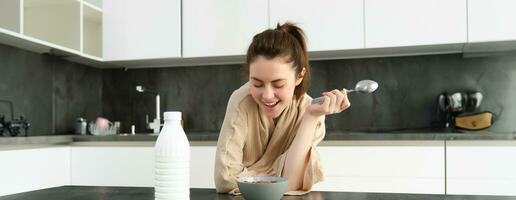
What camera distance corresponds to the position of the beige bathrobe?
117 centimetres

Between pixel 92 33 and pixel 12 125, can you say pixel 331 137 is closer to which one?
pixel 12 125

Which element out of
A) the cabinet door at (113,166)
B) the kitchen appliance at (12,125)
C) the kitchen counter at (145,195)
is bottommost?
the cabinet door at (113,166)

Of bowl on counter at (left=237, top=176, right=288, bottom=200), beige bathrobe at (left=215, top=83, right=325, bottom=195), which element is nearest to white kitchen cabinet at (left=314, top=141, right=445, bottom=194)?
beige bathrobe at (left=215, top=83, right=325, bottom=195)

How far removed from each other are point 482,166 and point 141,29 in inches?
80.7

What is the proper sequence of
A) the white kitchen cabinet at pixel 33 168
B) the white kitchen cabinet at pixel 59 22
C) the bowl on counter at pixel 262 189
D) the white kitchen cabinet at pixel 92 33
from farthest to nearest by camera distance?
the white kitchen cabinet at pixel 92 33
the white kitchen cabinet at pixel 59 22
the white kitchen cabinet at pixel 33 168
the bowl on counter at pixel 262 189

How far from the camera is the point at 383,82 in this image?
2693 mm

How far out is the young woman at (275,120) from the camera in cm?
116

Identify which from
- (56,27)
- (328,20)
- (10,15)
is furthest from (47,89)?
(328,20)

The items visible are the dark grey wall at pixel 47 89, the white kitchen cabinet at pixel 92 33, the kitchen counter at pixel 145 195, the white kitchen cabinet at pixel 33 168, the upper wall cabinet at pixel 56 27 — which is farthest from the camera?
the white kitchen cabinet at pixel 92 33

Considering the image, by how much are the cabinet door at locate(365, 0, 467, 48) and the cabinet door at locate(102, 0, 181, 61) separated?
1158 mm

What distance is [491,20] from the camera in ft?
7.36

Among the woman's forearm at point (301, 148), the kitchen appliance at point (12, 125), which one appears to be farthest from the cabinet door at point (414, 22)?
the kitchen appliance at point (12, 125)

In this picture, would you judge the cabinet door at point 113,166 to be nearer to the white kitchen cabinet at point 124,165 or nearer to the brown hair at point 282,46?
the white kitchen cabinet at point 124,165

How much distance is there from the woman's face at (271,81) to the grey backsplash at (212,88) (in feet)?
5.16
